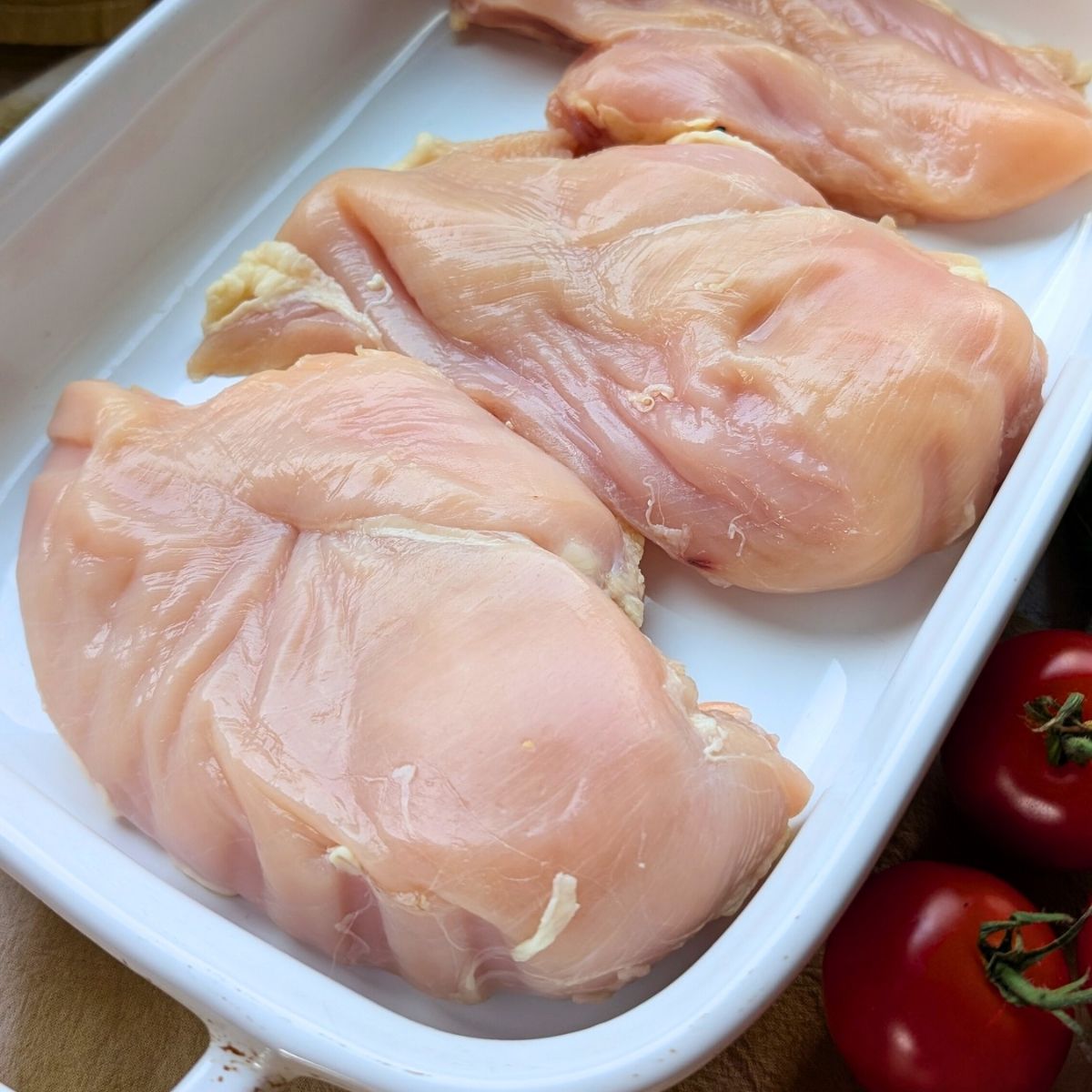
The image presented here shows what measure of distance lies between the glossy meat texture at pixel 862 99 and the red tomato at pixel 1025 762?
0.60 m

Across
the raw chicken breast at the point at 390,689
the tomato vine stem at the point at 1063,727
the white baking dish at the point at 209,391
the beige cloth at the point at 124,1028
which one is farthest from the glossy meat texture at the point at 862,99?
the beige cloth at the point at 124,1028

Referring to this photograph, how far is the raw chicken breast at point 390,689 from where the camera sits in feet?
2.95

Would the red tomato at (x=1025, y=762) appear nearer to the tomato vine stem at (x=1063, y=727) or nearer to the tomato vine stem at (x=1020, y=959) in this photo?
the tomato vine stem at (x=1063, y=727)

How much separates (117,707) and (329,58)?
3.51ft

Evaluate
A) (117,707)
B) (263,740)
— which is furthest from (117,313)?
(263,740)

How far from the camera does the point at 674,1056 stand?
78 centimetres

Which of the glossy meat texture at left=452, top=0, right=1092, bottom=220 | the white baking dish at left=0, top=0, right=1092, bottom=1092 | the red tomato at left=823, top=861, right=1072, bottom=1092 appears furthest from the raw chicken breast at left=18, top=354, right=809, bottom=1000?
the glossy meat texture at left=452, top=0, right=1092, bottom=220

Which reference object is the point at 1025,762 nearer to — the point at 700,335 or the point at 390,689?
the point at 700,335

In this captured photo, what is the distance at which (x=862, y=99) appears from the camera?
1.42 m

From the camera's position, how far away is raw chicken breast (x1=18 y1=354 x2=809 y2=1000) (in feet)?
2.95

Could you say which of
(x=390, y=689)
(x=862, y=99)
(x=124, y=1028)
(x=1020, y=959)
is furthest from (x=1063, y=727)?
(x=124, y=1028)

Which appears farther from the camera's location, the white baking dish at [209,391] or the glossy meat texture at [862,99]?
the glossy meat texture at [862,99]

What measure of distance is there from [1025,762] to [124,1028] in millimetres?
1037

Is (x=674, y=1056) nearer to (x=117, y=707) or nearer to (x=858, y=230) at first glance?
(x=117, y=707)
